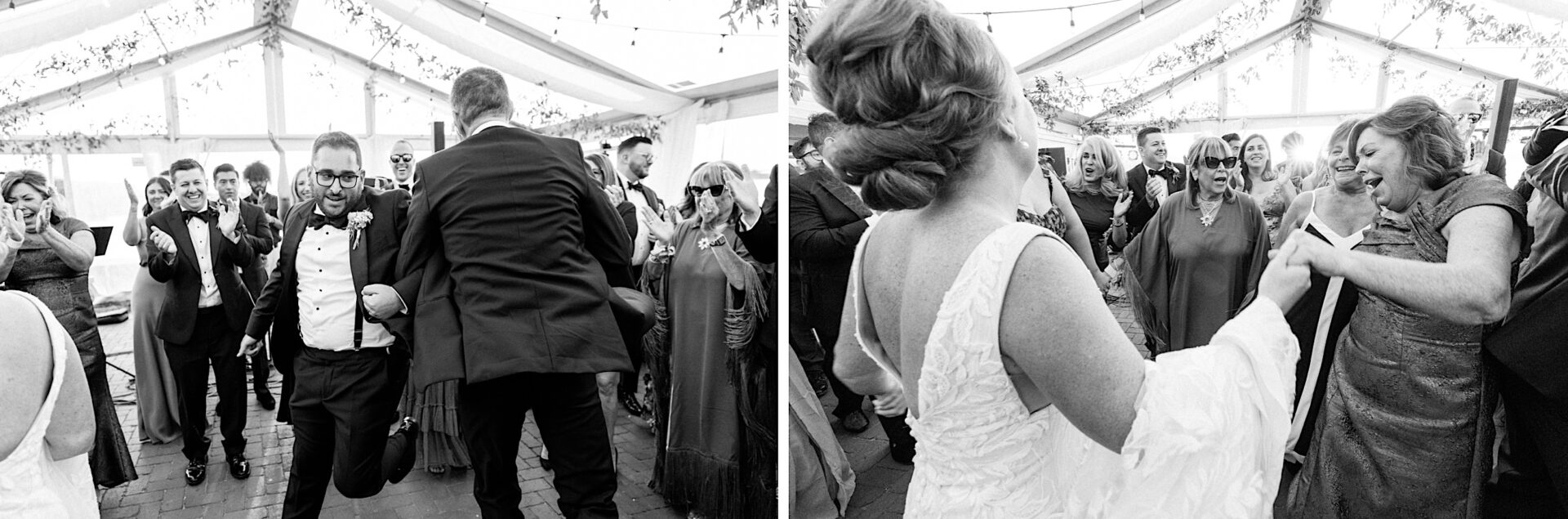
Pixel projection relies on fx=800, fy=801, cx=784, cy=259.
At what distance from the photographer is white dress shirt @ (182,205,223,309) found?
3.24m

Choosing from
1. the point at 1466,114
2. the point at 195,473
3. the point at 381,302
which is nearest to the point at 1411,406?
the point at 1466,114

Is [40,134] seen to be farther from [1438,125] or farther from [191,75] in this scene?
[1438,125]

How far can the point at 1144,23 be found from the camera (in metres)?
1.75

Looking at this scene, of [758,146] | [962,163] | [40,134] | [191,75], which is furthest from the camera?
[191,75]

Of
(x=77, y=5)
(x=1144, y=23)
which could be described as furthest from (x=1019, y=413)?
(x=77, y=5)

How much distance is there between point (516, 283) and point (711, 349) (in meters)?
0.82

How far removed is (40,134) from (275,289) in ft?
3.94

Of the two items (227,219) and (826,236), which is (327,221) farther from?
(826,236)

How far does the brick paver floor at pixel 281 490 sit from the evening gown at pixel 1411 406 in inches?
78.5

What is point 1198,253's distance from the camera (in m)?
1.83

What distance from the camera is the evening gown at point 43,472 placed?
4.36 ft

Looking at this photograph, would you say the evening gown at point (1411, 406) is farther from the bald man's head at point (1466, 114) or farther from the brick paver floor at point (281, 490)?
the brick paver floor at point (281, 490)

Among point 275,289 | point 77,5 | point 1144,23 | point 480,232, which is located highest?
point 77,5

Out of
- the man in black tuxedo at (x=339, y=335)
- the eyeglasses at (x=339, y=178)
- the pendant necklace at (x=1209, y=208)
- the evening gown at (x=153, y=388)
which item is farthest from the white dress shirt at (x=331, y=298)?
the pendant necklace at (x=1209, y=208)
